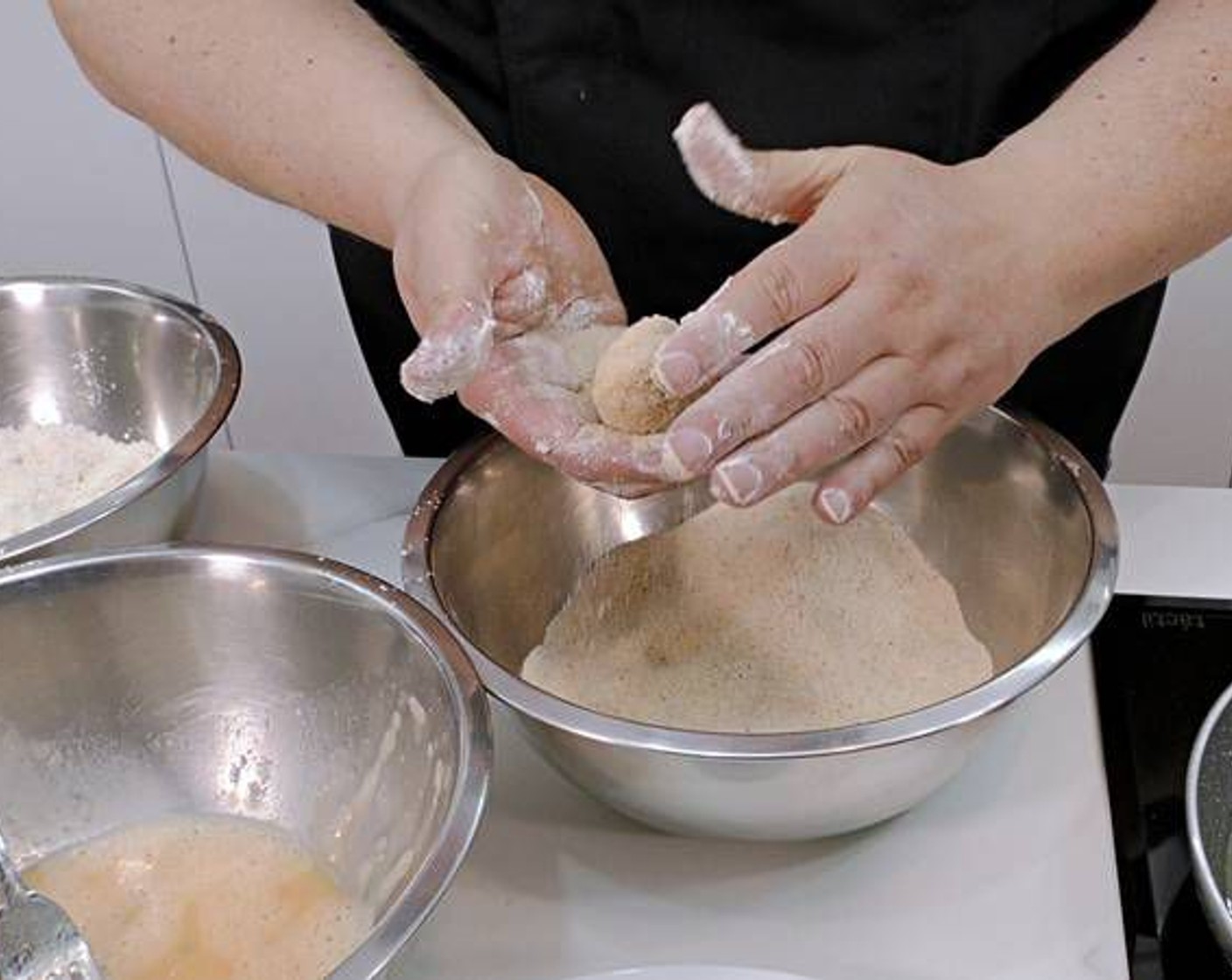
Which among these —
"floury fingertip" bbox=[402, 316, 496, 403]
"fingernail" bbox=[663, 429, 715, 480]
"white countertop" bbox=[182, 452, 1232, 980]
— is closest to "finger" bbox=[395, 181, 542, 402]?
"floury fingertip" bbox=[402, 316, 496, 403]

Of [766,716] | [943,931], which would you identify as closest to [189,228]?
[766,716]

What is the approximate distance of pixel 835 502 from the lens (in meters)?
0.71

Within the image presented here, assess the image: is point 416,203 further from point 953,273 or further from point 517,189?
point 953,273

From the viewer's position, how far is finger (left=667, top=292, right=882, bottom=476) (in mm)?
663

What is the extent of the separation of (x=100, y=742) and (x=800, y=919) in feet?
1.16

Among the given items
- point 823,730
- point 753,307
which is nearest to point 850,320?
point 753,307

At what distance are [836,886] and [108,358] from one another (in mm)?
587

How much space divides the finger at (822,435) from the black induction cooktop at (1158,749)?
196 mm

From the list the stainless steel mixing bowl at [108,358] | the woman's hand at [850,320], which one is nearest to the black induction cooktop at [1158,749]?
the woman's hand at [850,320]

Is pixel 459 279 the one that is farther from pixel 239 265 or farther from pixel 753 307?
pixel 239 265

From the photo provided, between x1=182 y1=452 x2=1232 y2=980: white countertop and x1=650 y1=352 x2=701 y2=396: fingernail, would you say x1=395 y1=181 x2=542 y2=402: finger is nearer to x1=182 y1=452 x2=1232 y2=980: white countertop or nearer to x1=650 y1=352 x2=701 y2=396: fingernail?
x1=650 y1=352 x2=701 y2=396: fingernail

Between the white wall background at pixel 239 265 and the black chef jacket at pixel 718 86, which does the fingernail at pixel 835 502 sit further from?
the white wall background at pixel 239 265

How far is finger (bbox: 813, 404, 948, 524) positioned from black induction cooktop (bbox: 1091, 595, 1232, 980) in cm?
17

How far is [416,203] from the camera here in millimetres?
778
